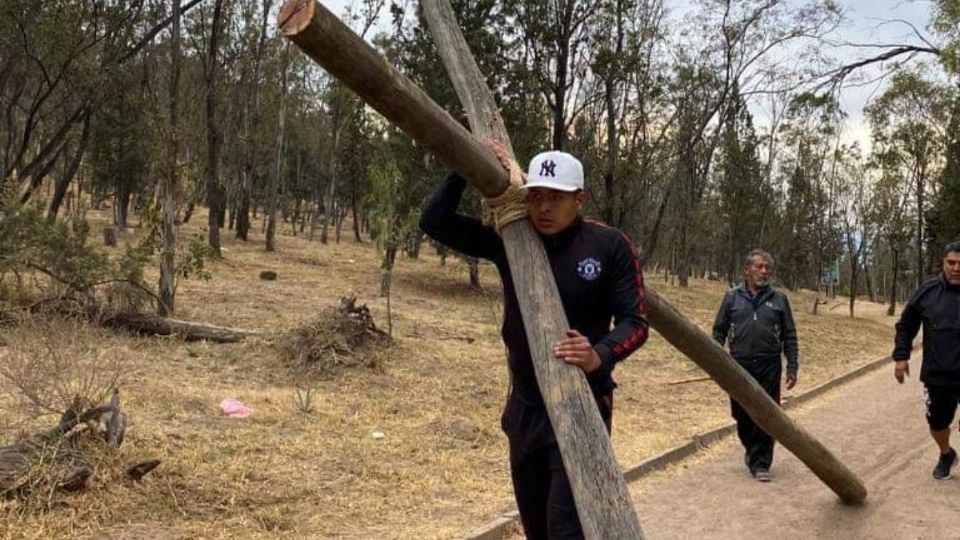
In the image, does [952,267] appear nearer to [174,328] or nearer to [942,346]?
[942,346]

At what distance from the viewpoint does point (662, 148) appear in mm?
26844

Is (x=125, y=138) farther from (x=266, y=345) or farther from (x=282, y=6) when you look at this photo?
(x=282, y=6)

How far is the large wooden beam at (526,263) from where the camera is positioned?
7.52ft

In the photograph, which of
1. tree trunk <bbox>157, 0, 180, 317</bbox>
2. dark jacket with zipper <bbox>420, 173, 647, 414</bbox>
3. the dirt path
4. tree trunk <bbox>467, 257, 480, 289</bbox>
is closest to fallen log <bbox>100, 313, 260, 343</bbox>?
tree trunk <bbox>157, 0, 180, 317</bbox>

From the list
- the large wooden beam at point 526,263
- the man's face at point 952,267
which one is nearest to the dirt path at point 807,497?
the man's face at point 952,267

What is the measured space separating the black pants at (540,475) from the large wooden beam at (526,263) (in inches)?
8.2

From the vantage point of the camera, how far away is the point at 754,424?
6.95m

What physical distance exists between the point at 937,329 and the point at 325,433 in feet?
17.4

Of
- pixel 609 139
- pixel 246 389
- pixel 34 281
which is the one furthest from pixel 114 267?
pixel 609 139

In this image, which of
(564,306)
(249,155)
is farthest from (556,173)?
(249,155)

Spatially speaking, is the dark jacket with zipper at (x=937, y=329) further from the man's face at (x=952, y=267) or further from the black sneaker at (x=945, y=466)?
the black sneaker at (x=945, y=466)

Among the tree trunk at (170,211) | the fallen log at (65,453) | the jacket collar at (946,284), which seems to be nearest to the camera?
the fallen log at (65,453)

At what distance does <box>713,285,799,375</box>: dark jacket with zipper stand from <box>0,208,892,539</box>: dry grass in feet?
4.75

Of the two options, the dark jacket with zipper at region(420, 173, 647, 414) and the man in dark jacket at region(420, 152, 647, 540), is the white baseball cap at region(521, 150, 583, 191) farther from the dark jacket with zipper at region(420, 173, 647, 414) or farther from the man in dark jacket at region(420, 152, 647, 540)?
the dark jacket with zipper at region(420, 173, 647, 414)
